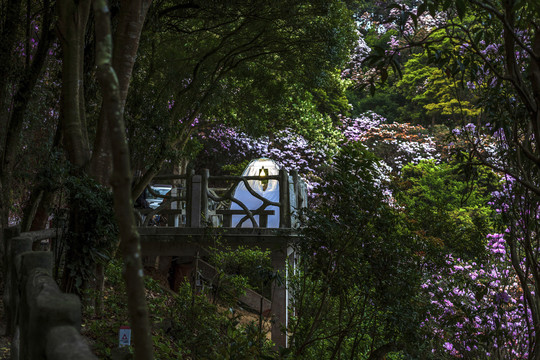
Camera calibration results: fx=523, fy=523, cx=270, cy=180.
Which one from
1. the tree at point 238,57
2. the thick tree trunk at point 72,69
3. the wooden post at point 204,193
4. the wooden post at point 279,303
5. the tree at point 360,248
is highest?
the tree at point 238,57

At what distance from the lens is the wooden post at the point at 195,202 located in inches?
391

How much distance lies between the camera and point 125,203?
1428 mm

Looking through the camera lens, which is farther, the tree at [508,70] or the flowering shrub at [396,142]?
the flowering shrub at [396,142]

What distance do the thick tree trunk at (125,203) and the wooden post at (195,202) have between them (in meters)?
8.52

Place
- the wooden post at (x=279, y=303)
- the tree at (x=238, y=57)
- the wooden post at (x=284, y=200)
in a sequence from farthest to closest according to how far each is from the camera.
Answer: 1. the wooden post at (x=284, y=200)
2. the wooden post at (x=279, y=303)
3. the tree at (x=238, y=57)

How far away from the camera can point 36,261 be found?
9.09 ft

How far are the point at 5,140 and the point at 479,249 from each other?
6797 millimetres

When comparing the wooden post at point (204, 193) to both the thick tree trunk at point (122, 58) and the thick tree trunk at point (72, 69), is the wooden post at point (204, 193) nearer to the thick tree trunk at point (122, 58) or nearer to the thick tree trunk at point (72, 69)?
the thick tree trunk at point (122, 58)

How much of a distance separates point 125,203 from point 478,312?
252 inches

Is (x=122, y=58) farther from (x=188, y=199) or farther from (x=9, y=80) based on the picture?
(x=188, y=199)

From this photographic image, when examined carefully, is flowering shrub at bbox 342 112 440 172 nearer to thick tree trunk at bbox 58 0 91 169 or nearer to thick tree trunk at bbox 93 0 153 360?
thick tree trunk at bbox 58 0 91 169

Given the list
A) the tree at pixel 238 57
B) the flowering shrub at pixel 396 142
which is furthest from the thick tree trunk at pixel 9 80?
the flowering shrub at pixel 396 142

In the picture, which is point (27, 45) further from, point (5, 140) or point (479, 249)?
point (479, 249)

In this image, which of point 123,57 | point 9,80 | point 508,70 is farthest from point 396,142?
point 508,70
